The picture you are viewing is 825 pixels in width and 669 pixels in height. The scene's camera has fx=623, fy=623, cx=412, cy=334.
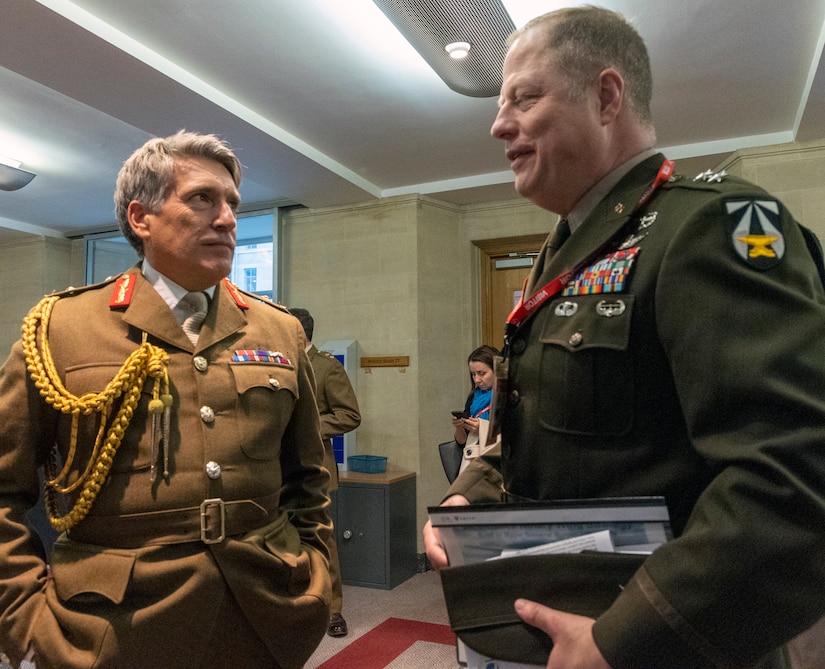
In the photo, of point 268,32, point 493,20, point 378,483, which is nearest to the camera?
point 493,20

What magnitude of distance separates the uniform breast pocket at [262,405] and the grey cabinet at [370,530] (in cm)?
306

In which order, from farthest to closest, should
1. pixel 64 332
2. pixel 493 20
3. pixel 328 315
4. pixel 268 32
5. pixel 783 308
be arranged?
pixel 328 315 → pixel 268 32 → pixel 493 20 → pixel 64 332 → pixel 783 308

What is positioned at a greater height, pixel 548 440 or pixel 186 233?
pixel 186 233

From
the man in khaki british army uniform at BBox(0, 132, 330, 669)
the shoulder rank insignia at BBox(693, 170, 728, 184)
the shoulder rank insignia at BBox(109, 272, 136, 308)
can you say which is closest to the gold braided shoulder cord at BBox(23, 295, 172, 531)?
the man in khaki british army uniform at BBox(0, 132, 330, 669)

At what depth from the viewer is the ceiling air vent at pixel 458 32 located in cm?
263

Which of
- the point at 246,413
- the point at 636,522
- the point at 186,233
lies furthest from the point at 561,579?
the point at 186,233

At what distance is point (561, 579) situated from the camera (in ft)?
2.48

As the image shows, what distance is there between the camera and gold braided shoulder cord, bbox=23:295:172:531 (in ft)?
4.30

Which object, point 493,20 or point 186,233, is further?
point 493,20

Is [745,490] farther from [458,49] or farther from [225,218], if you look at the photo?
[458,49]

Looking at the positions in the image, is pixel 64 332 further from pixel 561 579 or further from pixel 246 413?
pixel 561 579

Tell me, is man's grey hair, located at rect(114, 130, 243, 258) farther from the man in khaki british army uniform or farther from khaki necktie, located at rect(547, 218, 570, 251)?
khaki necktie, located at rect(547, 218, 570, 251)

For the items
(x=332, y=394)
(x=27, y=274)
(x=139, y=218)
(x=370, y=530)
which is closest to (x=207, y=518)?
(x=139, y=218)

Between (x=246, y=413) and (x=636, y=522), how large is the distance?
0.99m
